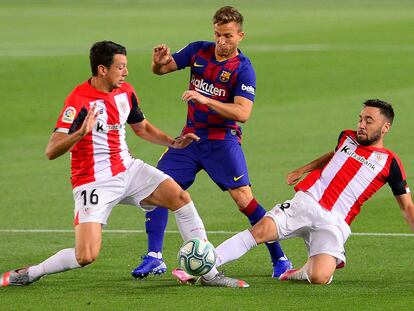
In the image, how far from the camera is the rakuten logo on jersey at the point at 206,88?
37.3 ft

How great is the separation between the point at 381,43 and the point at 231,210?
779 inches

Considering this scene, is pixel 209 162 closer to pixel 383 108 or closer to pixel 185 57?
pixel 185 57

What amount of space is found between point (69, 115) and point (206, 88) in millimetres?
1844

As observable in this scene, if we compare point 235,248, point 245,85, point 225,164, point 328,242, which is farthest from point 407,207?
point 245,85

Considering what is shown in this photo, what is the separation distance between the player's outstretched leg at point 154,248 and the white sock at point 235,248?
0.73m

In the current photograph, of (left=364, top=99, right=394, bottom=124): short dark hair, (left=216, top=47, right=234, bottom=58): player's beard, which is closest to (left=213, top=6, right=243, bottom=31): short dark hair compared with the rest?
(left=216, top=47, right=234, bottom=58): player's beard

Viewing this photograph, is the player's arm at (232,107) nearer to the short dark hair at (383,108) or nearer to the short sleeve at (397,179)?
the short dark hair at (383,108)

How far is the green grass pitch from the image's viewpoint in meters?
10.0

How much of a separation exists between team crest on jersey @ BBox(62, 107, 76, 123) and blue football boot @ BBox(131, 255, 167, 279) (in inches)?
61.4

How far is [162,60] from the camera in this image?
1145cm

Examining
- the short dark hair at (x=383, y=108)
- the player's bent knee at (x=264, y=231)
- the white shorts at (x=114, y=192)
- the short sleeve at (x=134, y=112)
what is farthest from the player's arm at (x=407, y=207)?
the short sleeve at (x=134, y=112)

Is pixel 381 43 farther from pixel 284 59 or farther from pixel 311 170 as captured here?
pixel 311 170

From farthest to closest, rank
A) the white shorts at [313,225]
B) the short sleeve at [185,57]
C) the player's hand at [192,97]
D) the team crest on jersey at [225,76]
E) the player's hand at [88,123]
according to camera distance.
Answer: the short sleeve at [185,57], the team crest on jersey at [225,76], the white shorts at [313,225], the player's hand at [192,97], the player's hand at [88,123]

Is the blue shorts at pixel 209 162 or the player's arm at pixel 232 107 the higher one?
the player's arm at pixel 232 107
